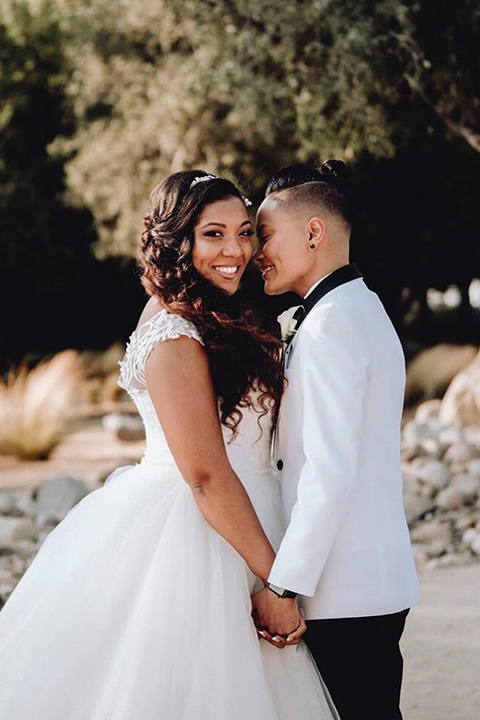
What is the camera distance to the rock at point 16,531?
7642 millimetres

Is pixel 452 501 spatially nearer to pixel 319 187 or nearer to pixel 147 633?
pixel 319 187

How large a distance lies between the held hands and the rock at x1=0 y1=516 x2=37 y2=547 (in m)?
5.27

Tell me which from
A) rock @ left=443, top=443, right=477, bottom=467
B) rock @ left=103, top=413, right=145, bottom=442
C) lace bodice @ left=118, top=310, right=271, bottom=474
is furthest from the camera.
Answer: rock @ left=103, top=413, right=145, bottom=442

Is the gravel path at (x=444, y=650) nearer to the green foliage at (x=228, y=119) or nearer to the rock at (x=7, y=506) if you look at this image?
the green foliage at (x=228, y=119)

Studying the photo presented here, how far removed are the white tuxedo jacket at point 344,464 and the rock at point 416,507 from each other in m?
5.14

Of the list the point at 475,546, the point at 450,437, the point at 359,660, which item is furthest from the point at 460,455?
the point at 359,660

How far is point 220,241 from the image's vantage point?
109 inches

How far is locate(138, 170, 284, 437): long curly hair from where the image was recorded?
2689mm

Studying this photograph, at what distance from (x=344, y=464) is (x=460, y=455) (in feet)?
23.3

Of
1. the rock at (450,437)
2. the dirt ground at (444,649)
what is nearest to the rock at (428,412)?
the rock at (450,437)

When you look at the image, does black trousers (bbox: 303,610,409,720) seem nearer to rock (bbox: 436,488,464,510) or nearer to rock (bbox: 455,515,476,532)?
rock (bbox: 455,515,476,532)

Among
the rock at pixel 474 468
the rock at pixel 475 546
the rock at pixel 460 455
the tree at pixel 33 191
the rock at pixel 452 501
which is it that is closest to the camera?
the rock at pixel 475 546

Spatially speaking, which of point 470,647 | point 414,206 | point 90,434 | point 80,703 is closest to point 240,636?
point 80,703

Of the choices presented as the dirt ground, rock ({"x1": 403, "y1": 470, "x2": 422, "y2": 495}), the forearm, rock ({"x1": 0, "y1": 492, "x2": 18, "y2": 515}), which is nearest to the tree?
rock ({"x1": 0, "y1": 492, "x2": 18, "y2": 515})
